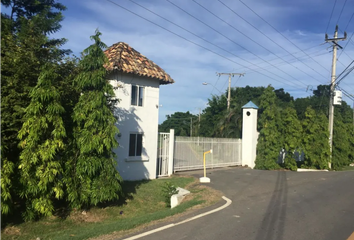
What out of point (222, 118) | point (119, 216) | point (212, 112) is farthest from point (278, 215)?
point (212, 112)

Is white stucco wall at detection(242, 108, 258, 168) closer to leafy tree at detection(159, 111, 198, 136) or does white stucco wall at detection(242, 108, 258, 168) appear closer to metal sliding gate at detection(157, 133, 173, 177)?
metal sliding gate at detection(157, 133, 173, 177)

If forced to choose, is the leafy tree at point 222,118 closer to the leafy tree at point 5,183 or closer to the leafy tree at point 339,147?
the leafy tree at point 339,147

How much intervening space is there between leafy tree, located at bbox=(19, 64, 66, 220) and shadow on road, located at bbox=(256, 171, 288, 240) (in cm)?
488

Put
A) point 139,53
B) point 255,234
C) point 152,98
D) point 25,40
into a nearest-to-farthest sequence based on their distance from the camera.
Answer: point 255,234 < point 25,40 < point 152,98 < point 139,53

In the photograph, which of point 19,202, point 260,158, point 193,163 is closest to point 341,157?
point 260,158

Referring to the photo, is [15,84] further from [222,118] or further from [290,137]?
[222,118]

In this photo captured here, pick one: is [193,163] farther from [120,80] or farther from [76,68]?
[76,68]

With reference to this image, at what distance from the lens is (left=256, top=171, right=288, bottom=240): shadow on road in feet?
20.1

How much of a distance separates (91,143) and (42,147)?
1.23 m

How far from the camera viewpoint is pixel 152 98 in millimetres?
14055

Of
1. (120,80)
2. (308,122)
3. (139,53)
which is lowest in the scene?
→ (308,122)

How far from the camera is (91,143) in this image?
816cm

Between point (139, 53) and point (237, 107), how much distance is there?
1304 centimetres

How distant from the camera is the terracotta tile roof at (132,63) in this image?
12.5 metres
